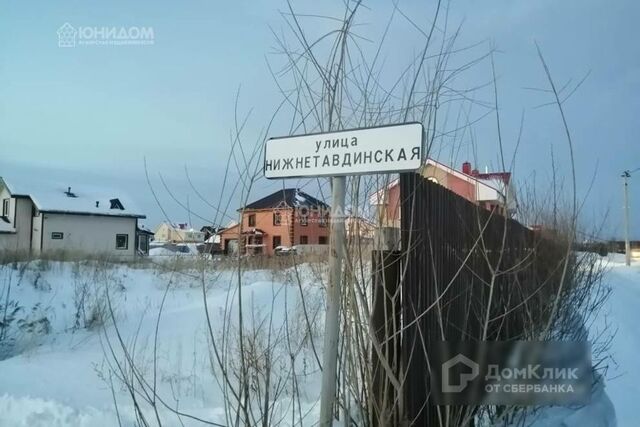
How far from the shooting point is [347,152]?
188cm

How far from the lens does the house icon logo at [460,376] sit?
275 centimetres

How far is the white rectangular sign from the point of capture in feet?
5.85

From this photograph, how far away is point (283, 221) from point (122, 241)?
116ft

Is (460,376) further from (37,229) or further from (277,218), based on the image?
(37,229)

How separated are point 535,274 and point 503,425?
72.3 inches

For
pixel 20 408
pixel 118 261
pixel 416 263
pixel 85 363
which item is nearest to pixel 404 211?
pixel 416 263

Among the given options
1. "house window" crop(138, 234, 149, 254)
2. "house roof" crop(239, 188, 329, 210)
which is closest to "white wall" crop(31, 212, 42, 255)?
"house window" crop(138, 234, 149, 254)

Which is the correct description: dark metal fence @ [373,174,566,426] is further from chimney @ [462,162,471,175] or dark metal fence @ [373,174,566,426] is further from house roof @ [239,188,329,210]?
house roof @ [239,188,329,210]

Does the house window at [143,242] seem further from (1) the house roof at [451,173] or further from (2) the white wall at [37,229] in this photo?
(1) the house roof at [451,173]

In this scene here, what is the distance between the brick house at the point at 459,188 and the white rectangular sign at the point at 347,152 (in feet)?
2.34

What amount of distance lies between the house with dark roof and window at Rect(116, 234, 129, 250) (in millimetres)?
34961

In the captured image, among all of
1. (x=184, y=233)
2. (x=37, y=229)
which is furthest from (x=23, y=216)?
(x=184, y=233)

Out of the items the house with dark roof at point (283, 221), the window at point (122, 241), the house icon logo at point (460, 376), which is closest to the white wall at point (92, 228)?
the window at point (122, 241)

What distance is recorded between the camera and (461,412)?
2779 mm
